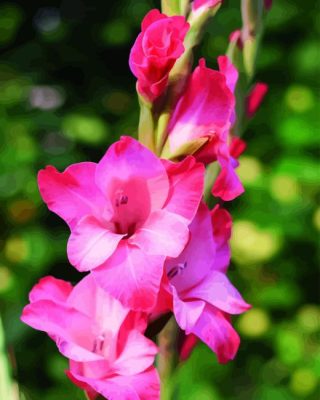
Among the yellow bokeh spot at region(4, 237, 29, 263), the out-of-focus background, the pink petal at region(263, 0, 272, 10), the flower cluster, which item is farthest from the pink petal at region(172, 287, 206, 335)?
the yellow bokeh spot at region(4, 237, 29, 263)

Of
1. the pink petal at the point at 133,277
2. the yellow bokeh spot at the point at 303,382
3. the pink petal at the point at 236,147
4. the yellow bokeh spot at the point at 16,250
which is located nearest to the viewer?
the pink petal at the point at 133,277

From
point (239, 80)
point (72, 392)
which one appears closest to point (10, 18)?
point (72, 392)

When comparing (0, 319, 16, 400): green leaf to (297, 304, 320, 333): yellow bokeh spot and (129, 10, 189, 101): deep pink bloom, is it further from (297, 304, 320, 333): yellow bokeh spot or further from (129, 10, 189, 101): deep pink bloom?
(297, 304, 320, 333): yellow bokeh spot

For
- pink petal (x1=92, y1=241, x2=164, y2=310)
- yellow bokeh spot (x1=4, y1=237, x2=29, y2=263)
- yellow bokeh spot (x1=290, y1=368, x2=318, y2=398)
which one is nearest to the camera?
pink petal (x1=92, y1=241, x2=164, y2=310)

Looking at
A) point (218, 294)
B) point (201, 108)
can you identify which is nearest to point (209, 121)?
point (201, 108)

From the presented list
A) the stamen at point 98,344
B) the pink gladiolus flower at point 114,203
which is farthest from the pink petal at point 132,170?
the stamen at point 98,344

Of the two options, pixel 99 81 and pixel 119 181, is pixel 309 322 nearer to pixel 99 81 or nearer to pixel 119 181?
pixel 99 81

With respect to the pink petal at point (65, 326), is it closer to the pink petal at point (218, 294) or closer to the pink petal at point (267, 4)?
the pink petal at point (218, 294)
